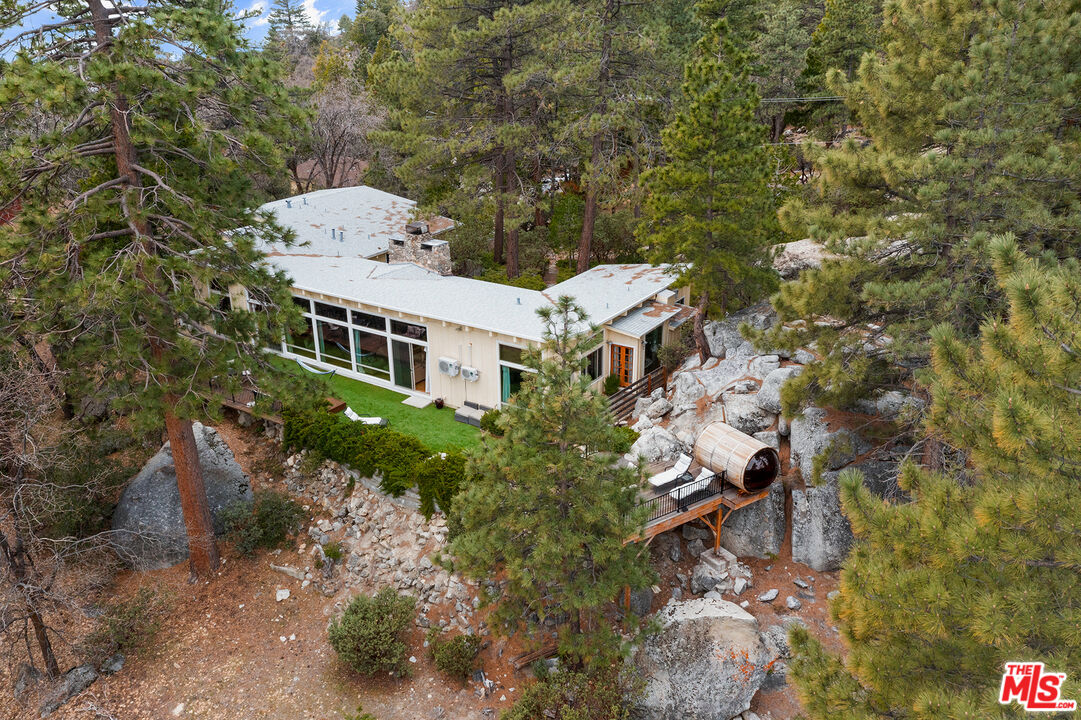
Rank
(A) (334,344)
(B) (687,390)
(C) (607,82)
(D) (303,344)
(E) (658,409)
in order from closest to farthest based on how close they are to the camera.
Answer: (B) (687,390) → (E) (658,409) → (A) (334,344) → (D) (303,344) → (C) (607,82)

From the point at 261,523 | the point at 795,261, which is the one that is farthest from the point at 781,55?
the point at 261,523

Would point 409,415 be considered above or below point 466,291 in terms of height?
below

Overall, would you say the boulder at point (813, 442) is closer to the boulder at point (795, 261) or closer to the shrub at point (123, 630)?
the boulder at point (795, 261)

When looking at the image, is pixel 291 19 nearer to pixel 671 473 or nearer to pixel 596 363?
pixel 596 363

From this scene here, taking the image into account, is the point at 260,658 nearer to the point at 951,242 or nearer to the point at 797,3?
the point at 951,242

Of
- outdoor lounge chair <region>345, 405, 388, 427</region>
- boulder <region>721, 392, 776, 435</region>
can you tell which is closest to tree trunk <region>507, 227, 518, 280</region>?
outdoor lounge chair <region>345, 405, 388, 427</region>

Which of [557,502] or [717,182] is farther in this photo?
[717,182]

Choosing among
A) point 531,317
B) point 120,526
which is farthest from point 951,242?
point 120,526
